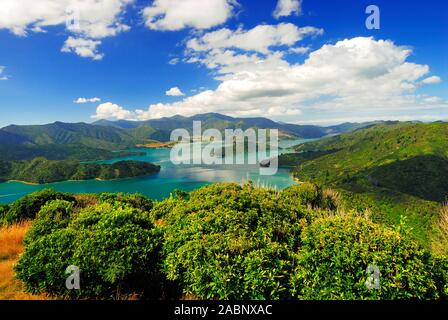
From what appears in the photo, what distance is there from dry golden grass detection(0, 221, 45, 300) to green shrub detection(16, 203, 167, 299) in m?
0.47

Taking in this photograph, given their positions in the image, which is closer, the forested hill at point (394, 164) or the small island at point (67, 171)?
the forested hill at point (394, 164)

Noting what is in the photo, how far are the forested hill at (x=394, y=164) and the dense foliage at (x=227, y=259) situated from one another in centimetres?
10786

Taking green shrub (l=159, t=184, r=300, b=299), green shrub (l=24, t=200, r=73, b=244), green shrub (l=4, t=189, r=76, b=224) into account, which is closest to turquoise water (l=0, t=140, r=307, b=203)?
green shrub (l=4, t=189, r=76, b=224)

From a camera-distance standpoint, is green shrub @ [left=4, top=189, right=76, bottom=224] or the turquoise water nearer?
green shrub @ [left=4, top=189, right=76, bottom=224]

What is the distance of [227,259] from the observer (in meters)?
6.10

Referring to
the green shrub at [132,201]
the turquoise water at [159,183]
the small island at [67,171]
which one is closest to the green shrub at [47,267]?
the green shrub at [132,201]

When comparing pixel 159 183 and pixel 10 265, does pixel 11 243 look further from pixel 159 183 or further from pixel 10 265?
pixel 159 183

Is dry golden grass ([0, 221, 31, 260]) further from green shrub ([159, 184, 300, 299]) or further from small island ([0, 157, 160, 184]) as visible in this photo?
small island ([0, 157, 160, 184])

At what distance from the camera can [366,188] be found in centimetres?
10312

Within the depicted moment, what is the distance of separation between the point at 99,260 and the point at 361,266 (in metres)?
5.81

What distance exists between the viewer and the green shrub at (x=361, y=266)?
5426mm

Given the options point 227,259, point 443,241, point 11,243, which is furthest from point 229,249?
point 443,241

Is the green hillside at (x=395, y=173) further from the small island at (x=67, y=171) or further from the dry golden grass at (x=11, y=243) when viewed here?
the small island at (x=67, y=171)

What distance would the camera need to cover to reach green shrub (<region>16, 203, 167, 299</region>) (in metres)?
6.39
